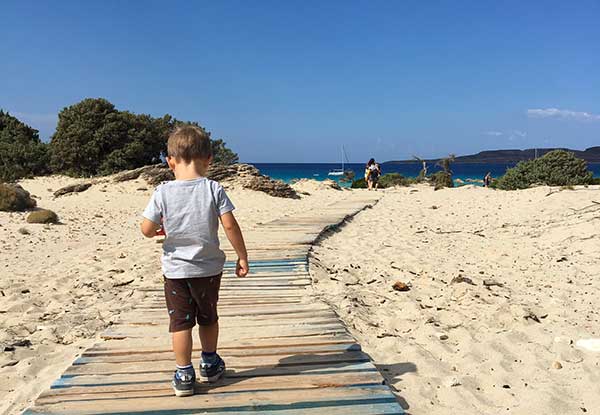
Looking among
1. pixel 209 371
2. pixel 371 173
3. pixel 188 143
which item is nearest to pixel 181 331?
pixel 209 371

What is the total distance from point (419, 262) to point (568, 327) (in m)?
2.95

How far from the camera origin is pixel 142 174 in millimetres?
19062

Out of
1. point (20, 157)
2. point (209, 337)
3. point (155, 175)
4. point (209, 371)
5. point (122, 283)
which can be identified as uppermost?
point (20, 157)

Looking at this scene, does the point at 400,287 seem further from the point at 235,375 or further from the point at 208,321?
the point at 208,321

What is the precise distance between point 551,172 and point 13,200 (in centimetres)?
1864

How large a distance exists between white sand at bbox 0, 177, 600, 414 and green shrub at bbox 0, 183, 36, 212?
0.85m

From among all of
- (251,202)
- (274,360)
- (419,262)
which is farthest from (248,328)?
(251,202)

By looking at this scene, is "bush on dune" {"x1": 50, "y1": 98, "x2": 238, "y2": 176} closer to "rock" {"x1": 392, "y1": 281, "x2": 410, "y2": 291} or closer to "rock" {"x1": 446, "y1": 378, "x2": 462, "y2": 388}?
"rock" {"x1": 392, "y1": 281, "x2": 410, "y2": 291}

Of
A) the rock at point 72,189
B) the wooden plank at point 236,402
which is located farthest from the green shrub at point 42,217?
the wooden plank at point 236,402

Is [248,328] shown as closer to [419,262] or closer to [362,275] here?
[362,275]

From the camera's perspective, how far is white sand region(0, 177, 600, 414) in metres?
3.39

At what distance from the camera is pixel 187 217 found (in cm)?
279

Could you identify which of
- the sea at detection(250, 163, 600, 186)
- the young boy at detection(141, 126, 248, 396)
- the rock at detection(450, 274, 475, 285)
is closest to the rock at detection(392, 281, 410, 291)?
the rock at detection(450, 274, 475, 285)

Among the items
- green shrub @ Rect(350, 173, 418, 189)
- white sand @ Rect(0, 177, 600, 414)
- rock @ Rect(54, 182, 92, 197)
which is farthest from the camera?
green shrub @ Rect(350, 173, 418, 189)
